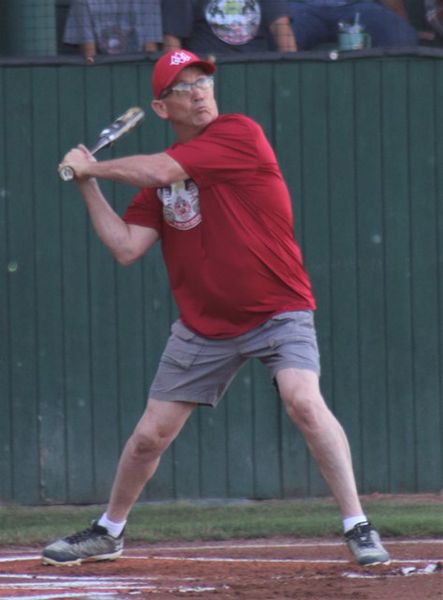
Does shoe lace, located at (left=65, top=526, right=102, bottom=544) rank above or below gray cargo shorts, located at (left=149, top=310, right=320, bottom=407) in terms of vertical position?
below

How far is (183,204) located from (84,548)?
153 centimetres

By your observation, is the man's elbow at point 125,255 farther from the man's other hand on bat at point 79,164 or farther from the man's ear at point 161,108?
the man's ear at point 161,108

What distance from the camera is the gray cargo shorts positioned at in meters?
5.74

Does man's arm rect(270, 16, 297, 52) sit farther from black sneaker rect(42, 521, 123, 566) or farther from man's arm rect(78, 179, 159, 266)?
black sneaker rect(42, 521, 123, 566)

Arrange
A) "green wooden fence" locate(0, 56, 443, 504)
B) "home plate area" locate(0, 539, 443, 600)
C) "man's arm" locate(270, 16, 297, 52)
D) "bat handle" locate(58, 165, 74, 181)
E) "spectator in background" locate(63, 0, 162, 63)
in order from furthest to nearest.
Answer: "man's arm" locate(270, 16, 297, 52), "spectator in background" locate(63, 0, 162, 63), "green wooden fence" locate(0, 56, 443, 504), "bat handle" locate(58, 165, 74, 181), "home plate area" locate(0, 539, 443, 600)

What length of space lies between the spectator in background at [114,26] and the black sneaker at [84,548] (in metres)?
3.71

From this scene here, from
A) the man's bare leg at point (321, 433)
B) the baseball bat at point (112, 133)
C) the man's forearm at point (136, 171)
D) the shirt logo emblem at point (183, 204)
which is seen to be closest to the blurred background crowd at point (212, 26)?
the baseball bat at point (112, 133)

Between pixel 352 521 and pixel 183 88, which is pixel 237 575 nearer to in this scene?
pixel 352 521

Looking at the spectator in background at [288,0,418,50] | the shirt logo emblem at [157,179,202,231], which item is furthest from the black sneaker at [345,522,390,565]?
the spectator in background at [288,0,418,50]

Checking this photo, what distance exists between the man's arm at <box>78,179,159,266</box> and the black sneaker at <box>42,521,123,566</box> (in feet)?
3.89

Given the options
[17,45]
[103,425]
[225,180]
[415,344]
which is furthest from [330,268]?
[225,180]

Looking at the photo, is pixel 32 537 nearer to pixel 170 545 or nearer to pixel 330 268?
pixel 170 545

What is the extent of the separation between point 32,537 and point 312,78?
11.3 feet

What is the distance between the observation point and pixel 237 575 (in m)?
5.66
